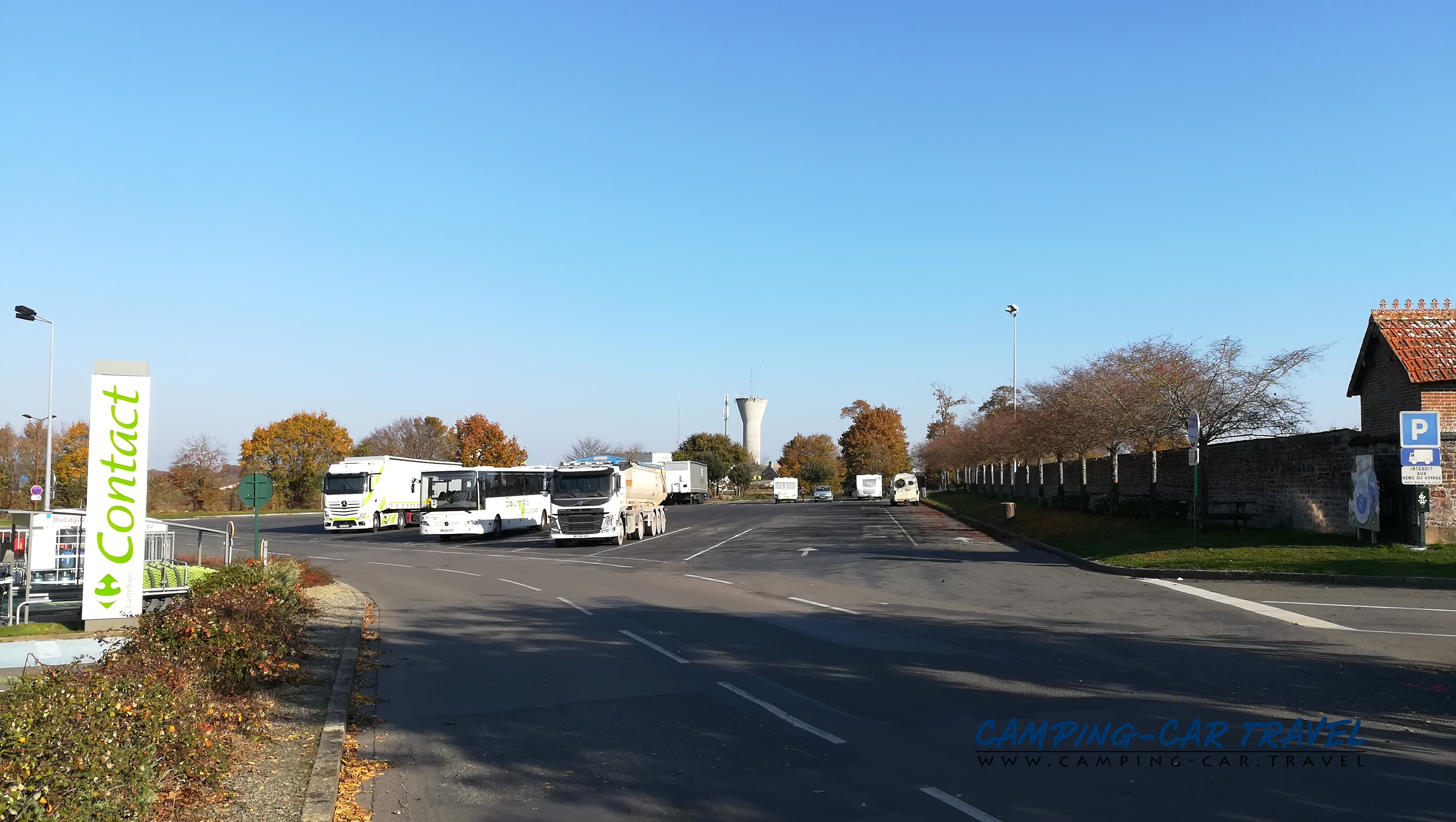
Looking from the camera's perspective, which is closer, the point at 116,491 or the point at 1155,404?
the point at 116,491

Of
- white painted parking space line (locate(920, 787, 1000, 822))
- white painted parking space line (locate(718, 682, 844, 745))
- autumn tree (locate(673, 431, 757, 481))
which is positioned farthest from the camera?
autumn tree (locate(673, 431, 757, 481))

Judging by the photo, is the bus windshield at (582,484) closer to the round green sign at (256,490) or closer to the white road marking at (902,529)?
the white road marking at (902,529)

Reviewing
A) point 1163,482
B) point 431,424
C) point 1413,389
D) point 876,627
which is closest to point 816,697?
point 876,627

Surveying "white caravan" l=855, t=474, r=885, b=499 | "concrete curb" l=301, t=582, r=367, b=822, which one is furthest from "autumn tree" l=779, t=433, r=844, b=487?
"concrete curb" l=301, t=582, r=367, b=822

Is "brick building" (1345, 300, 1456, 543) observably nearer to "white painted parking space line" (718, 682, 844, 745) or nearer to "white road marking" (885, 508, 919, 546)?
"white road marking" (885, 508, 919, 546)

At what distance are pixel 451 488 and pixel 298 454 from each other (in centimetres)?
3700

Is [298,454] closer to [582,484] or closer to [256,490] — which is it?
[582,484]

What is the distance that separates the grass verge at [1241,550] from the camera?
18922 mm

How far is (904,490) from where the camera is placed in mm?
75125

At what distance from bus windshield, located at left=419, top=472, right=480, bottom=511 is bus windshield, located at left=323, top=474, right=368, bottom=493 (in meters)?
2.58

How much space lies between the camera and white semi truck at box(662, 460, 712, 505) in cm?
8494

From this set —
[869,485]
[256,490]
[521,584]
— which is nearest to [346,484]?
[521,584]

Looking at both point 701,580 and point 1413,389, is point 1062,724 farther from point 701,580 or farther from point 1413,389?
point 1413,389

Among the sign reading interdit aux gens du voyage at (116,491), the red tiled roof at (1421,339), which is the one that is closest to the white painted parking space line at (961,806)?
the sign reading interdit aux gens du voyage at (116,491)
